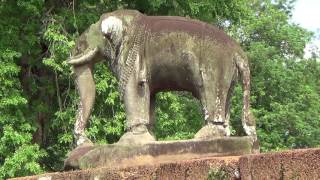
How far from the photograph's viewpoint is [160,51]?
22.1 ft

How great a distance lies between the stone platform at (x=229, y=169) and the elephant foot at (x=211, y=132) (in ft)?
→ 2.72

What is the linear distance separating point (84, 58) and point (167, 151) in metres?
1.55

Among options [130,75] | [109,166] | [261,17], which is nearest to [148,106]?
[130,75]

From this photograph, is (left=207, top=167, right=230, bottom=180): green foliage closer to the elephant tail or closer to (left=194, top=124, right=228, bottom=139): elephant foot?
(left=194, top=124, right=228, bottom=139): elephant foot

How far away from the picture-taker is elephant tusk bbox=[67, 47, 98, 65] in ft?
23.7

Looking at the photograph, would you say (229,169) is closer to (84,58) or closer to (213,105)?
(213,105)

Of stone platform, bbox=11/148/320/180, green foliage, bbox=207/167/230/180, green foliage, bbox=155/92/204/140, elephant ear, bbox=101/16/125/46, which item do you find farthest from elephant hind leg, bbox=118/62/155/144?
green foliage, bbox=155/92/204/140

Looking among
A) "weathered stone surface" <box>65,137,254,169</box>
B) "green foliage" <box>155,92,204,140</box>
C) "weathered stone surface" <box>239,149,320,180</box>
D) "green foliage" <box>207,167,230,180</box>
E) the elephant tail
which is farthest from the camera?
"green foliage" <box>155,92,204,140</box>

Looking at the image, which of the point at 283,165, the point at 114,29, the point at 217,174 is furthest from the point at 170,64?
the point at 283,165

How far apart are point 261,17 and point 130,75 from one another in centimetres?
2124

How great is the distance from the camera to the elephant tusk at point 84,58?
7217mm

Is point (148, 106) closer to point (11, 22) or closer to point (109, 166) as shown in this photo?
point (109, 166)

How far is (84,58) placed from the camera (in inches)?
286

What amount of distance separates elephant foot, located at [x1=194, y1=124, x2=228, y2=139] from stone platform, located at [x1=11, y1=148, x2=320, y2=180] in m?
0.83
